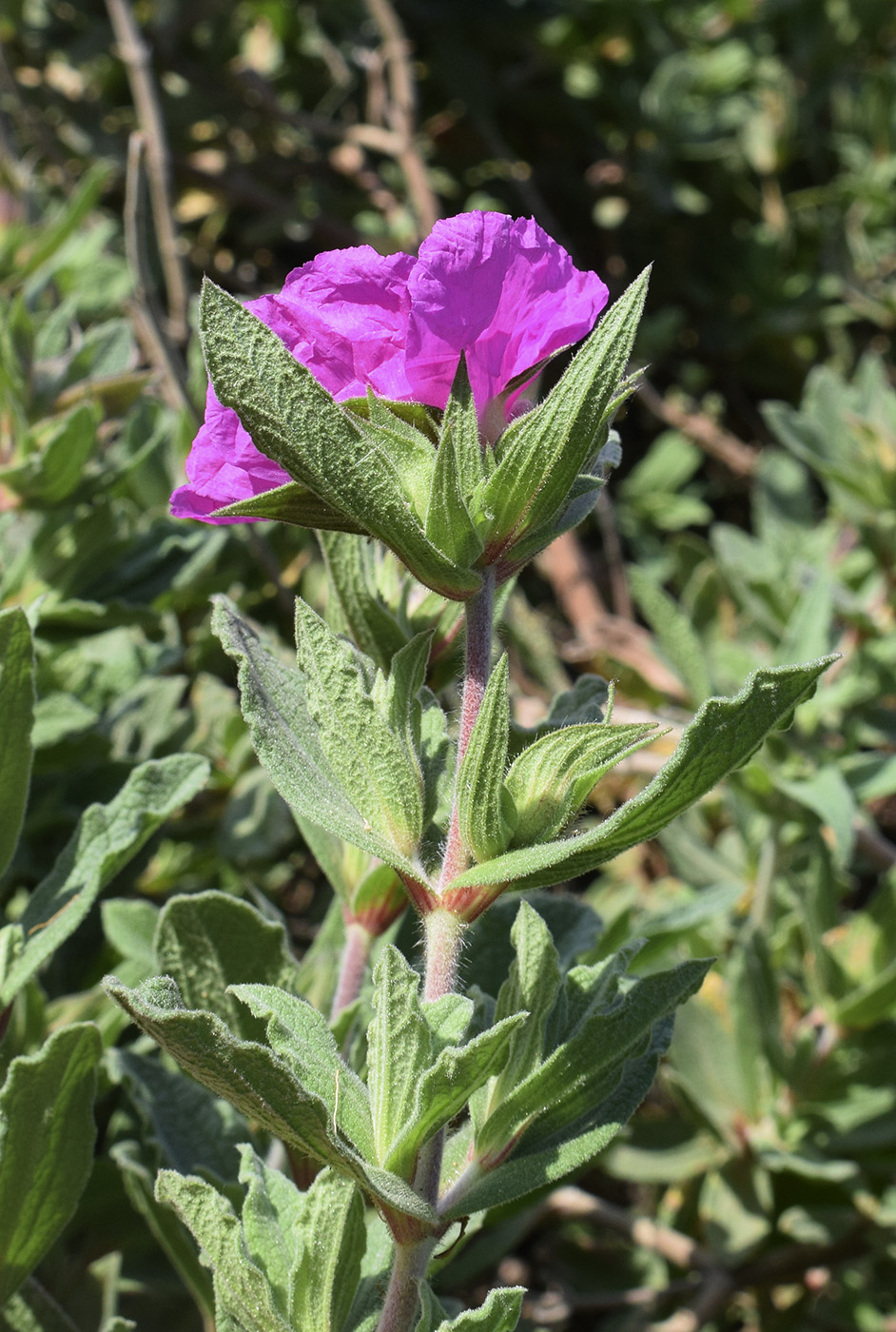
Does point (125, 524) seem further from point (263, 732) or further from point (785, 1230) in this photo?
point (785, 1230)

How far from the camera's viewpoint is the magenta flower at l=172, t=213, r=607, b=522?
758mm

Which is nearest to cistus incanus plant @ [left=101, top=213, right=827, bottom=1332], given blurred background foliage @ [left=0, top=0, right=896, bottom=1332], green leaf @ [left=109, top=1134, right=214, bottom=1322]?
green leaf @ [left=109, top=1134, right=214, bottom=1322]

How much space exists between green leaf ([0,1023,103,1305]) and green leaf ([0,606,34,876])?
173mm

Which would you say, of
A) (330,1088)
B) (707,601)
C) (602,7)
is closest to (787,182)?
(602,7)

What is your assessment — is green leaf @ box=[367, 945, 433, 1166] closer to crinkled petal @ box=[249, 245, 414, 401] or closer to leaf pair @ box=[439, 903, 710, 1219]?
leaf pair @ box=[439, 903, 710, 1219]

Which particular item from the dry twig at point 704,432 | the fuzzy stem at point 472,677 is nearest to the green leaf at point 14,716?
the fuzzy stem at point 472,677

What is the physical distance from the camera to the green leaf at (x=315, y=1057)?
765 millimetres

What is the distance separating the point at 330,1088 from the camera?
Result: 30.7 inches

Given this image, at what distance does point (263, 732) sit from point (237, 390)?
22 cm

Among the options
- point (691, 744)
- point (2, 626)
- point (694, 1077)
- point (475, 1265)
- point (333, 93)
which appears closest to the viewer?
point (691, 744)

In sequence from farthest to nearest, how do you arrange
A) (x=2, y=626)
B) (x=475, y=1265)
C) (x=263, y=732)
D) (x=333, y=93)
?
1. (x=333, y=93)
2. (x=475, y=1265)
3. (x=2, y=626)
4. (x=263, y=732)

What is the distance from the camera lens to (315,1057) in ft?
2.59

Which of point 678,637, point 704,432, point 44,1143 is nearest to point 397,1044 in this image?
point 44,1143

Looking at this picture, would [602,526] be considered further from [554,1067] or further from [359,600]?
[554,1067]
